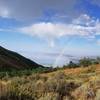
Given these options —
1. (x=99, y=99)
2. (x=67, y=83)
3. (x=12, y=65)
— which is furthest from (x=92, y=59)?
(x=99, y=99)

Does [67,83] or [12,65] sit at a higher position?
[12,65]

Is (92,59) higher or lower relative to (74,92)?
higher

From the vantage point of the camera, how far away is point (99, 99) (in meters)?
18.2

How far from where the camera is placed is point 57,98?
59.5 feet

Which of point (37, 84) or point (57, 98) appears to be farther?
point (37, 84)

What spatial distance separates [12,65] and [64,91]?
3724cm

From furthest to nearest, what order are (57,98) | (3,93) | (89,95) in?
(89,95)
(57,98)
(3,93)

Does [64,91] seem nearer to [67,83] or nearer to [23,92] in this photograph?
[67,83]

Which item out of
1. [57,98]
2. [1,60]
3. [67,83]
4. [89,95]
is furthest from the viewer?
[1,60]

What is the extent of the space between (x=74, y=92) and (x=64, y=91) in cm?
53

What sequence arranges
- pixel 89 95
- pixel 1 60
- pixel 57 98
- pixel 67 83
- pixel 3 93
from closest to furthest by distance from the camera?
pixel 3 93, pixel 57 98, pixel 89 95, pixel 67 83, pixel 1 60

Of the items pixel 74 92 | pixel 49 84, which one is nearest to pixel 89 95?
pixel 74 92

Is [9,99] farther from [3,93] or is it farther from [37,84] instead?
[37,84]

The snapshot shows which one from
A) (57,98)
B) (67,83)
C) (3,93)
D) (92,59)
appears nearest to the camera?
(3,93)
